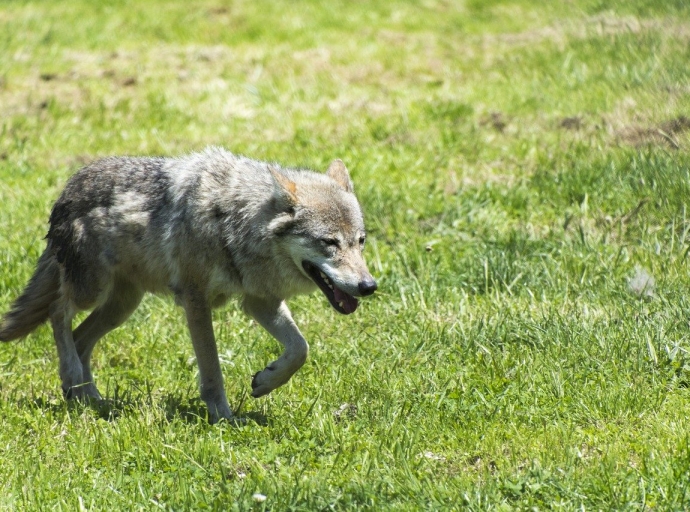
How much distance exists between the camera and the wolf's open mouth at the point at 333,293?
5.14 metres

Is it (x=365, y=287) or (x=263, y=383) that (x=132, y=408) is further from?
(x=365, y=287)

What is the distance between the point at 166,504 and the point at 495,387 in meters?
2.07

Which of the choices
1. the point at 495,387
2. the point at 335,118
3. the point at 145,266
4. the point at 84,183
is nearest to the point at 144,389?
the point at 145,266

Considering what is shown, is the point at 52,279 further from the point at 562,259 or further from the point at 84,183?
the point at 562,259

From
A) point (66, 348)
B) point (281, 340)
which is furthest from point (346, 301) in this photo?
point (66, 348)

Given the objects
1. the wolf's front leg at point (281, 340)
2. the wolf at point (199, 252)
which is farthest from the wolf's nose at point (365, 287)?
the wolf's front leg at point (281, 340)

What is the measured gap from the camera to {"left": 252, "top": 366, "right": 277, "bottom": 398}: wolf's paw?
5250 mm

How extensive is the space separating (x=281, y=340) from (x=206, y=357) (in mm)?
475

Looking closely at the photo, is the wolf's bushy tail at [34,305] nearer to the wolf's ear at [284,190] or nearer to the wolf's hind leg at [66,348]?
the wolf's hind leg at [66,348]

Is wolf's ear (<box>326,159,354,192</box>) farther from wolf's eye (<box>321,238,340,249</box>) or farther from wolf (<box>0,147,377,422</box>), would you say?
wolf's eye (<box>321,238,340,249</box>)

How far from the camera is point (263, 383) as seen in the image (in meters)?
5.27

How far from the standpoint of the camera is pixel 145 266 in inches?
230

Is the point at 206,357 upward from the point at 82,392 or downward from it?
upward

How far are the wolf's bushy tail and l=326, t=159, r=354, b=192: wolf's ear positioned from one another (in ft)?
6.61
